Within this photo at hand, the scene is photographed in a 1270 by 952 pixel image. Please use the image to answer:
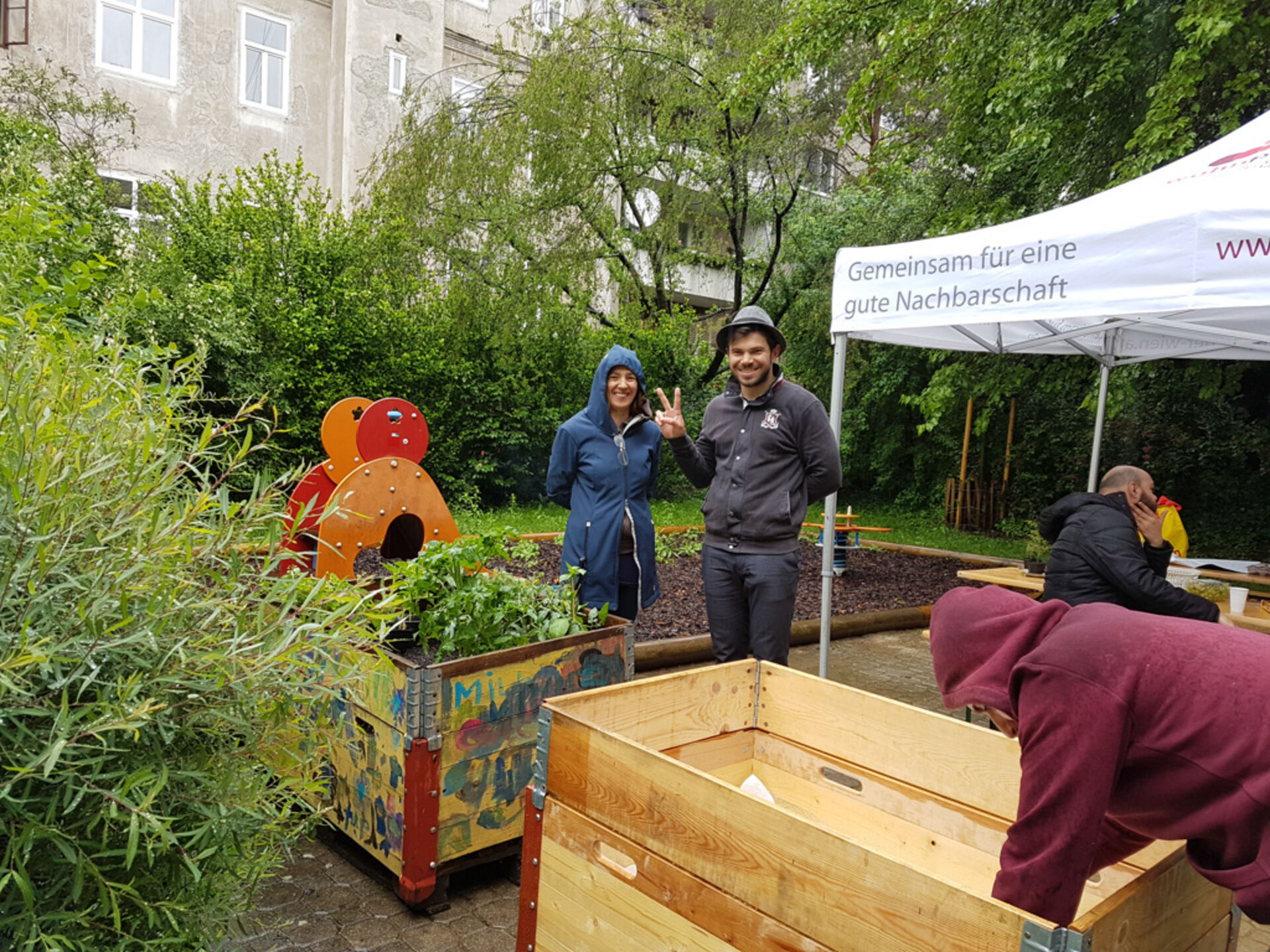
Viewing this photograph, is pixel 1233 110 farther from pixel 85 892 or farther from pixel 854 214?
pixel 854 214

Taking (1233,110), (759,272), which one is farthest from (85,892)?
(759,272)

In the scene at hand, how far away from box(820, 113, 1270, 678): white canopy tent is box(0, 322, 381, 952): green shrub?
335 cm

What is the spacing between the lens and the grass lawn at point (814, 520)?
11.0 metres

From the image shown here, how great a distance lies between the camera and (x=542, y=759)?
2.19m

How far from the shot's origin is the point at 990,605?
5.45ft

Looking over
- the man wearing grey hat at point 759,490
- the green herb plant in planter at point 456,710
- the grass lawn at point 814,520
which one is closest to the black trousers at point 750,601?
the man wearing grey hat at point 759,490

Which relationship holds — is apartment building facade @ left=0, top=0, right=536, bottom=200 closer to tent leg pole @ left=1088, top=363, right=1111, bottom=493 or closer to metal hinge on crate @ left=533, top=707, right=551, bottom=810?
tent leg pole @ left=1088, top=363, right=1111, bottom=493

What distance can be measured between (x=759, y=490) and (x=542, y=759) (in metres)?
1.92

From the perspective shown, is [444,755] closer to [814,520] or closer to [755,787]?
[755,787]

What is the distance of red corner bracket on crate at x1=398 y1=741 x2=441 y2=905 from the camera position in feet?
9.36

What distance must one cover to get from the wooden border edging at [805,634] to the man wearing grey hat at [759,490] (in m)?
1.28

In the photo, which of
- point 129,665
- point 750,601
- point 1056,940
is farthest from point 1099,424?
point 129,665

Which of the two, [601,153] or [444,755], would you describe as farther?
[601,153]

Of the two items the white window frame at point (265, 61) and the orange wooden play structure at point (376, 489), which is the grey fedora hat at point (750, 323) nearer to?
the orange wooden play structure at point (376, 489)
